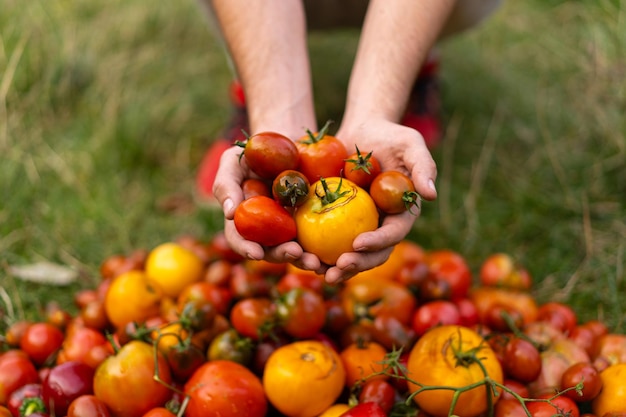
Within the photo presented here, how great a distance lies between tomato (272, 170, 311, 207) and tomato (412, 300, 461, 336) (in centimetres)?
59

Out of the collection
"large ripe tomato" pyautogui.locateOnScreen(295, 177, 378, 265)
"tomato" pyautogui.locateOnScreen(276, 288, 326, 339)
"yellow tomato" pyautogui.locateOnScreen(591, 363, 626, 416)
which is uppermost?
"large ripe tomato" pyautogui.locateOnScreen(295, 177, 378, 265)

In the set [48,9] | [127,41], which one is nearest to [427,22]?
[127,41]

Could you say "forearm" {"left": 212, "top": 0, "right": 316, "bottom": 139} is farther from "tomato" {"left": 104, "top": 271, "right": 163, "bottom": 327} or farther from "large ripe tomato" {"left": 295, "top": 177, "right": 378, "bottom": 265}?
"tomato" {"left": 104, "top": 271, "right": 163, "bottom": 327}

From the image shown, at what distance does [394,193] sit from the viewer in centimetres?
163

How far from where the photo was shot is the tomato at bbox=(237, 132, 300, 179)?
166cm

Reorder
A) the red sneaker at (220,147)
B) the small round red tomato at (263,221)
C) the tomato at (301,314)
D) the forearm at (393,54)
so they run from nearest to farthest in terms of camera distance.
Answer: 1. the small round red tomato at (263,221)
2. the tomato at (301,314)
3. the forearm at (393,54)
4. the red sneaker at (220,147)

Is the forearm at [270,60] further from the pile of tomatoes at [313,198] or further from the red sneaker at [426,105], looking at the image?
the red sneaker at [426,105]

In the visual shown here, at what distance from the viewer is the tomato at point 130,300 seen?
201 centimetres

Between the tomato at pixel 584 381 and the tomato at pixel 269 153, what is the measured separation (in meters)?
0.93

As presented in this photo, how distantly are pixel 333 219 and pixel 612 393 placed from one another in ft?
2.84

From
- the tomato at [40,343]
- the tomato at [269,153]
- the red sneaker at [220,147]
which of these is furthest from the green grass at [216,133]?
the tomato at [269,153]

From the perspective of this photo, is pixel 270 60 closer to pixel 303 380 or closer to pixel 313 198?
pixel 313 198

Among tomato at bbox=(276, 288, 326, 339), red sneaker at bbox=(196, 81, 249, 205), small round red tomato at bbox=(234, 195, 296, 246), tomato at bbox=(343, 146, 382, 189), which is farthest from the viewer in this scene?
red sneaker at bbox=(196, 81, 249, 205)

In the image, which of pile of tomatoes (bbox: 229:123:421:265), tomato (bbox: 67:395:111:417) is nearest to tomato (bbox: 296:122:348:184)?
pile of tomatoes (bbox: 229:123:421:265)
